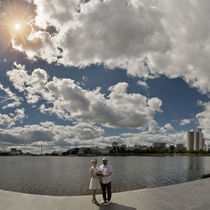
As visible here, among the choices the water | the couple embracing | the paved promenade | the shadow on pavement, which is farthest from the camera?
the water

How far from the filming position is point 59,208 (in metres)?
9.04

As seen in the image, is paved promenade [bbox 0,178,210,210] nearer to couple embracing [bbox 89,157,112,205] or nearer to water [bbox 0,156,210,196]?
couple embracing [bbox 89,157,112,205]

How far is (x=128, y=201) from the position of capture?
9.93m

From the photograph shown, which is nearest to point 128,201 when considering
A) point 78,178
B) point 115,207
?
point 115,207

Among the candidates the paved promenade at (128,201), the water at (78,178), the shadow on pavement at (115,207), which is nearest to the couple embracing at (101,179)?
the shadow on pavement at (115,207)

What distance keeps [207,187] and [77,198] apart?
8.37m

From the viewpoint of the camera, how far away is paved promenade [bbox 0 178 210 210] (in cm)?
912

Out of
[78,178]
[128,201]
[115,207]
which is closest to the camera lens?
[115,207]

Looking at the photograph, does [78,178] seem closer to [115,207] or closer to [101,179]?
[101,179]

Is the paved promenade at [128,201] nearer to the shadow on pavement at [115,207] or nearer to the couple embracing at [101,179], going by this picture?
the shadow on pavement at [115,207]

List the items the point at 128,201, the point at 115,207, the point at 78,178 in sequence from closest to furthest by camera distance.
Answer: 1. the point at 115,207
2. the point at 128,201
3. the point at 78,178

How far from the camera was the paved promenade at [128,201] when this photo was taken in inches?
359

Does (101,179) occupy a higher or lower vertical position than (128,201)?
higher

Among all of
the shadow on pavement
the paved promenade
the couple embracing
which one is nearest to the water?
the paved promenade
